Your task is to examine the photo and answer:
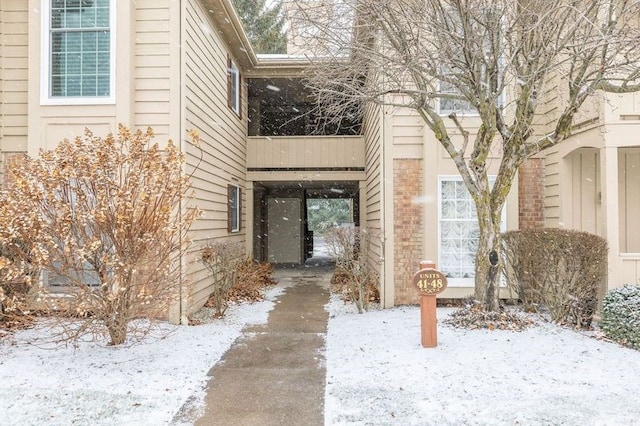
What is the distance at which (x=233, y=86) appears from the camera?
10859mm

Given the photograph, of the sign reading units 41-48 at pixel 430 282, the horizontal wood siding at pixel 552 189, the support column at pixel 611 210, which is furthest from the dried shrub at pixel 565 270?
the sign reading units 41-48 at pixel 430 282

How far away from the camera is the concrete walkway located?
3764mm

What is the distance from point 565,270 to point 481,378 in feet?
9.19

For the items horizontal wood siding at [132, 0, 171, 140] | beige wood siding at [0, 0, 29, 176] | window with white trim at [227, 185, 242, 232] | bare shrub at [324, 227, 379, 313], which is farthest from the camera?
window with white trim at [227, 185, 242, 232]

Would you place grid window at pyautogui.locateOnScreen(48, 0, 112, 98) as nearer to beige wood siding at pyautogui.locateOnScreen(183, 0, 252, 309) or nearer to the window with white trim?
beige wood siding at pyautogui.locateOnScreen(183, 0, 252, 309)

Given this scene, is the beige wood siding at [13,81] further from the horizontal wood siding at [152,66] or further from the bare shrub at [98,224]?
the bare shrub at [98,224]

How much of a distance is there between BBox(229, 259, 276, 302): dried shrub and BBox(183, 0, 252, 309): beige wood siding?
70 centimetres

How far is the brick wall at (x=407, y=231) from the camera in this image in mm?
7988

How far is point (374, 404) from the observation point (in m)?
3.87

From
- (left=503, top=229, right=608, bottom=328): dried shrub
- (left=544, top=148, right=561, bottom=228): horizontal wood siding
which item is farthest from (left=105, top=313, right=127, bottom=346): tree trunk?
(left=544, top=148, right=561, bottom=228): horizontal wood siding

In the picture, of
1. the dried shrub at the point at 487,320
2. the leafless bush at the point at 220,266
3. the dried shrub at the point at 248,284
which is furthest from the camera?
the dried shrub at the point at 248,284

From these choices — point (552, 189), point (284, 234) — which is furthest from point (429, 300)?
point (284, 234)

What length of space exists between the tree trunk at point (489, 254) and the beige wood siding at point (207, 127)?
405 centimetres

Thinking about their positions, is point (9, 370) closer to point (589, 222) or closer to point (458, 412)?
point (458, 412)
